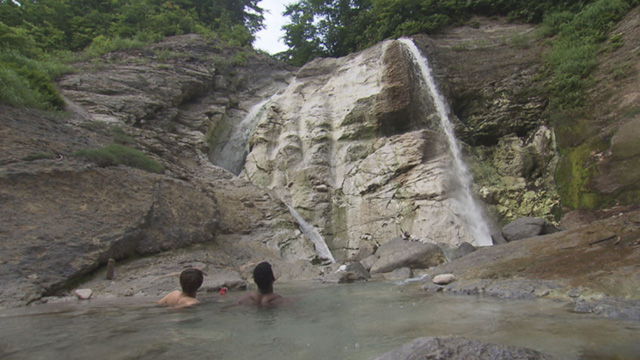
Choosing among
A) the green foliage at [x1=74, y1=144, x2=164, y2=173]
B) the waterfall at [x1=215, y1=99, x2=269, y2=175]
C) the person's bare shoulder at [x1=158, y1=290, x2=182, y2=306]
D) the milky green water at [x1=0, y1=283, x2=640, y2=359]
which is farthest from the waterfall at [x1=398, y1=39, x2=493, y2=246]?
the green foliage at [x1=74, y1=144, x2=164, y2=173]

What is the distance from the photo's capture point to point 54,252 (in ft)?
19.7

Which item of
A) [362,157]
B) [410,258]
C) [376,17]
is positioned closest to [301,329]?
[410,258]

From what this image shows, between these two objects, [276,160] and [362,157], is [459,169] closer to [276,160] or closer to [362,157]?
[362,157]

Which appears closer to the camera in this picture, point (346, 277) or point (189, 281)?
point (189, 281)

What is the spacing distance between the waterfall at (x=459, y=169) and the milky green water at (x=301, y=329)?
8191 mm

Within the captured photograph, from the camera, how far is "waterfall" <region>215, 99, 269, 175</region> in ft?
59.8

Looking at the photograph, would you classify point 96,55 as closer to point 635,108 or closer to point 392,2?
point 392,2

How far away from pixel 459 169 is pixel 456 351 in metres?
12.6

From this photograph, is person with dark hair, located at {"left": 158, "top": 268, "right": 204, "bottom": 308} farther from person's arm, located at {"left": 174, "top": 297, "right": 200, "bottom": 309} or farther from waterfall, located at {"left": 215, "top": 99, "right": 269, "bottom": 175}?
waterfall, located at {"left": 215, "top": 99, "right": 269, "bottom": 175}

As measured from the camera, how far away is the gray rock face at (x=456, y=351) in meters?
1.78

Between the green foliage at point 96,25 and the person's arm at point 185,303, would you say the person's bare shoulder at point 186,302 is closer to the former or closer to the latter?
the person's arm at point 185,303

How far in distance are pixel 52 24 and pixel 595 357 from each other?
92.3 ft

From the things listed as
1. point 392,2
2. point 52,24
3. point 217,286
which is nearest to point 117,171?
point 217,286

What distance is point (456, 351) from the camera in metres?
1.86
